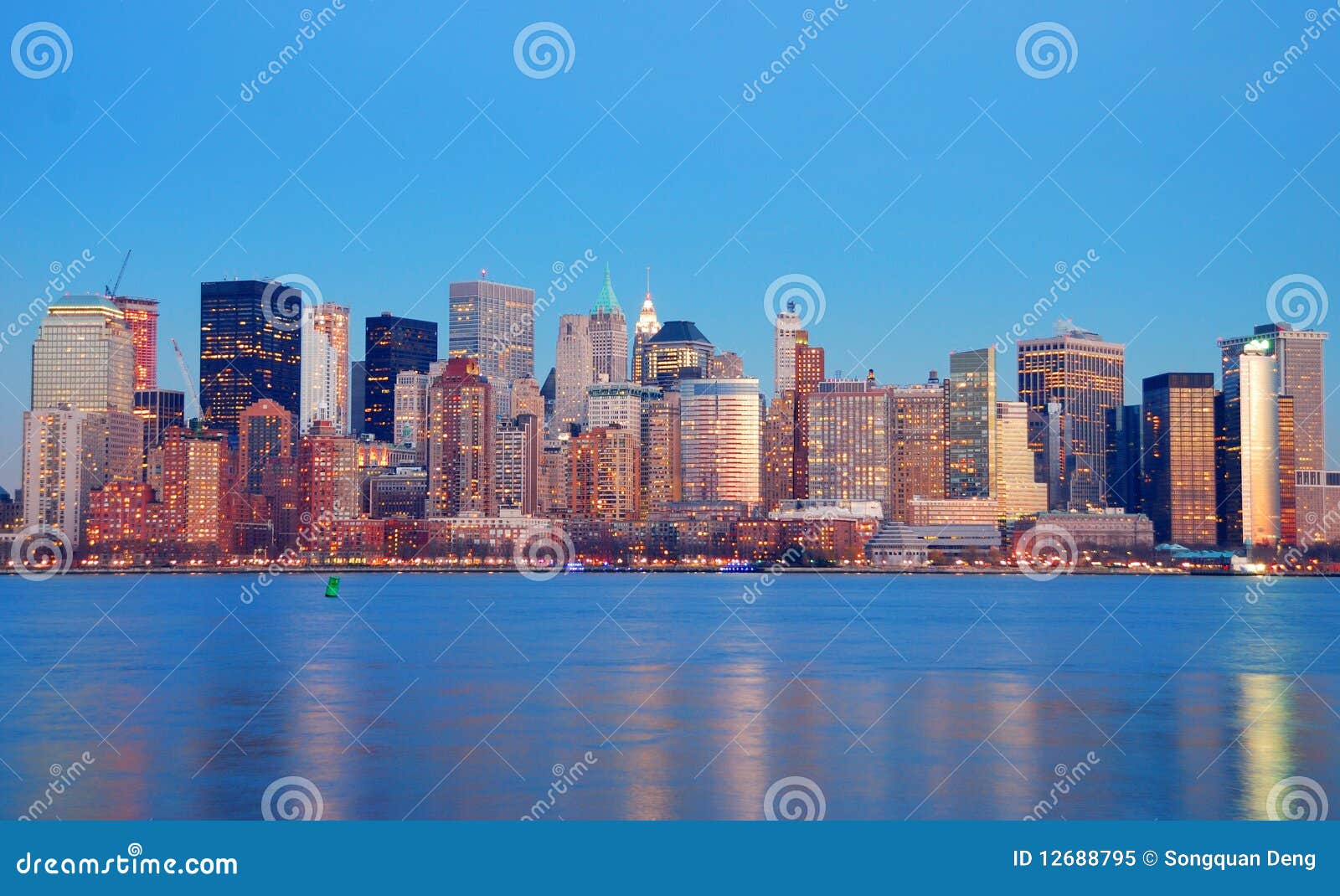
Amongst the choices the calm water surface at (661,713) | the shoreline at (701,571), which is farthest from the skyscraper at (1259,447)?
the calm water surface at (661,713)

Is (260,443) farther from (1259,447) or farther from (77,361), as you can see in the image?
(1259,447)

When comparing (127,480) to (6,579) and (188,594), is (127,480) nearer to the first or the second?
(6,579)

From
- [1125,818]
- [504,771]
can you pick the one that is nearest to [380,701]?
[504,771]

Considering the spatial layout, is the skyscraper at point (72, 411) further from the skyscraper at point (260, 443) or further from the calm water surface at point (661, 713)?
the calm water surface at point (661, 713)

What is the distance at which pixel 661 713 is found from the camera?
3319cm

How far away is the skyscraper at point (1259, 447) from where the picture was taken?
187500 mm

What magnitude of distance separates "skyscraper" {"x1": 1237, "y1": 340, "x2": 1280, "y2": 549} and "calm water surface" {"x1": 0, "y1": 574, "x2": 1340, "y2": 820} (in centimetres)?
12241

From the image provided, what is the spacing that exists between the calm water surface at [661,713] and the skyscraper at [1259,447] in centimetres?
12241

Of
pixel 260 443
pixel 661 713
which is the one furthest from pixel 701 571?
pixel 661 713

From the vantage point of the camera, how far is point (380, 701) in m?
35.8

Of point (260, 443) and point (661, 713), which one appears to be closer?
point (661, 713)

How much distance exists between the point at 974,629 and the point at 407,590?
59370 mm

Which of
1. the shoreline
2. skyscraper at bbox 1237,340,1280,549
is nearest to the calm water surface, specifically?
the shoreline

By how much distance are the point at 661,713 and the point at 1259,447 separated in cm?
17573
